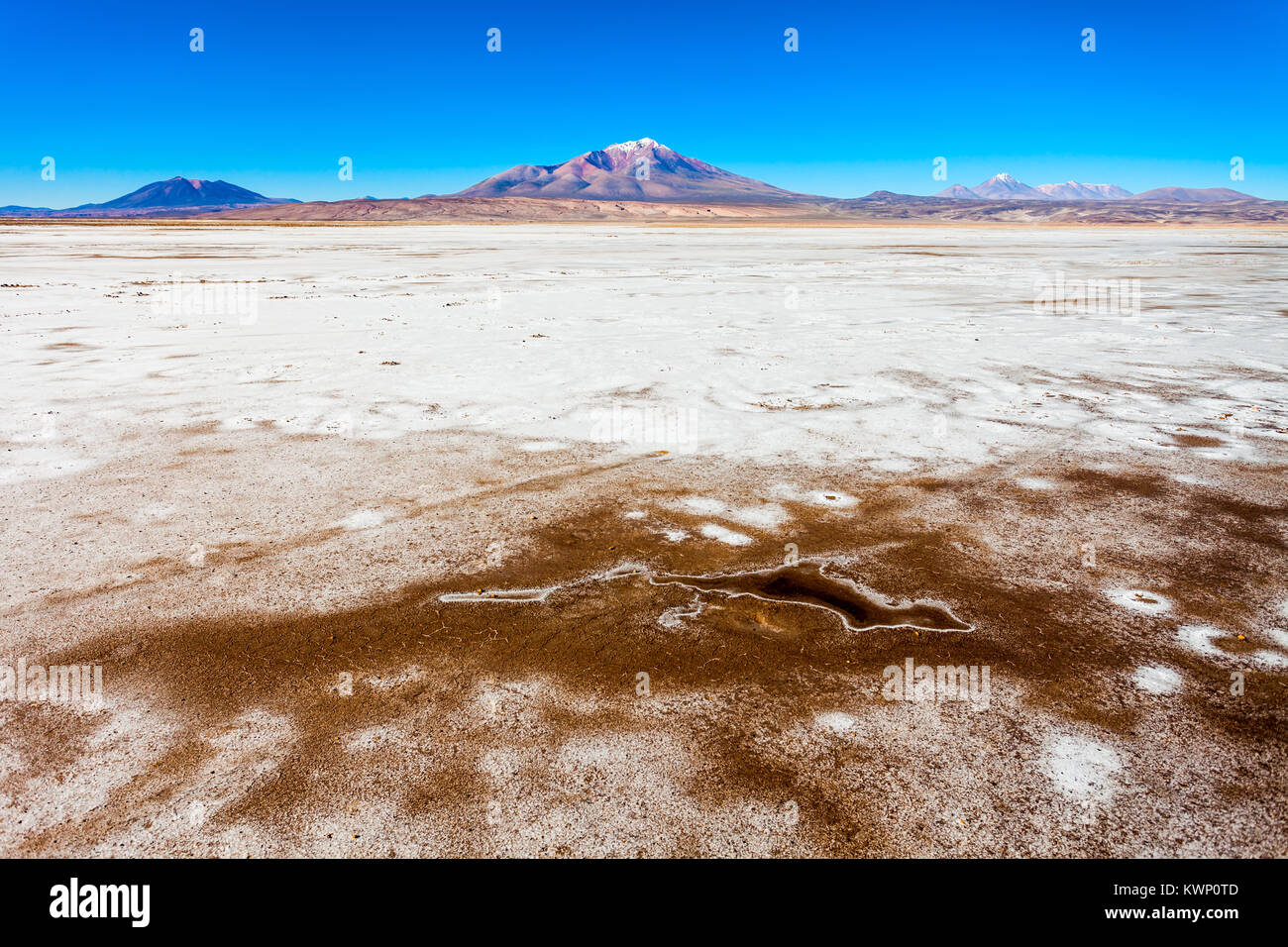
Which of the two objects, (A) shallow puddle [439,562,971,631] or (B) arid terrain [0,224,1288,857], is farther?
(A) shallow puddle [439,562,971,631]

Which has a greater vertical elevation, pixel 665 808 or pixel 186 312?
pixel 186 312

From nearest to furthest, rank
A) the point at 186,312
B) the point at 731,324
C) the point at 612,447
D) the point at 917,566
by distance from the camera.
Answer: the point at 917,566 < the point at 612,447 < the point at 731,324 < the point at 186,312

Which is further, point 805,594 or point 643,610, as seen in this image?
point 805,594

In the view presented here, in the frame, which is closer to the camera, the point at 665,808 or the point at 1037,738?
the point at 665,808

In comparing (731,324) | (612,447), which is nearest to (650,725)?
(612,447)

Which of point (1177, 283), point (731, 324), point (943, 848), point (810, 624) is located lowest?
point (943, 848)

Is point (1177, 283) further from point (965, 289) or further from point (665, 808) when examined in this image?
point (665, 808)

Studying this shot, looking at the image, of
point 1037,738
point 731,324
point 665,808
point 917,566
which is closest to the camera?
point 665,808

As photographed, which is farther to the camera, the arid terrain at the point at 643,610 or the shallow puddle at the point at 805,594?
the shallow puddle at the point at 805,594
